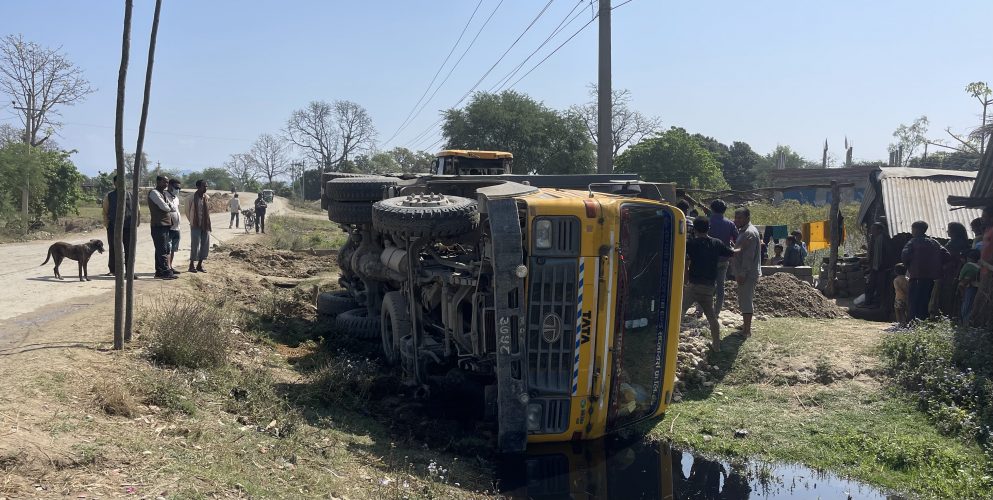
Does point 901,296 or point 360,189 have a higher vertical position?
point 360,189

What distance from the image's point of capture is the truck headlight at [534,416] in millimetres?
6215

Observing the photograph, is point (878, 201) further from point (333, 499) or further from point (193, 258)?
point (333, 499)

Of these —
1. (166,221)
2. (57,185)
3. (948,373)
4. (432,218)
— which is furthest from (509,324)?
(57,185)

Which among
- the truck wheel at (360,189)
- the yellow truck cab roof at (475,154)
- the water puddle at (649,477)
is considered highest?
the yellow truck cab roof at (475,154)

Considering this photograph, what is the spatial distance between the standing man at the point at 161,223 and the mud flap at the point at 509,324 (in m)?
7.20

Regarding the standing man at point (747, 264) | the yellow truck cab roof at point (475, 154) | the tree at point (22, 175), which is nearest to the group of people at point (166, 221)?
the yellow truck cab roof at point (475, 154)

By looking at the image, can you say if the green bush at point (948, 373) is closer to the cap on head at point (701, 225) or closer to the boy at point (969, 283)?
the boy at point (969, 283)

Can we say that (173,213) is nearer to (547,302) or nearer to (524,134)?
(547,302)

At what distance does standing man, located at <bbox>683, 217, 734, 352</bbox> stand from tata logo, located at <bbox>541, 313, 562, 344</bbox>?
122 inches

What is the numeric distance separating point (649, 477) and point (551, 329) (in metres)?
1.42

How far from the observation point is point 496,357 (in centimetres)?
623

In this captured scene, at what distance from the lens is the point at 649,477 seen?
20.5 feet

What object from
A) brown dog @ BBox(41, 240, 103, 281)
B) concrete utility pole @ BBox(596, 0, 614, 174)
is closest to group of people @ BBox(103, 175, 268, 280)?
brown dog @ BBox(41, 240, 103, 281)

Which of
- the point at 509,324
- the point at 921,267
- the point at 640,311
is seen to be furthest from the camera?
the point at 921,267
